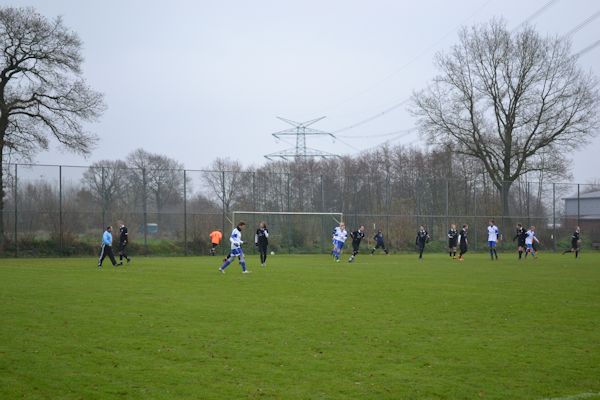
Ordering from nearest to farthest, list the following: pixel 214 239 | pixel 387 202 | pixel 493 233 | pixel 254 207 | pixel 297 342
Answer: pixel 297 342
pixel 493 233
pixel 214 239
pixel 254 207
pixel 387 202

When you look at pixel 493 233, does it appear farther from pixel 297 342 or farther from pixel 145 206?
pixel 297 342

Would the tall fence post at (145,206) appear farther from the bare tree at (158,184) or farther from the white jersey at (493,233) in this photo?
the white jersey at (493,233)

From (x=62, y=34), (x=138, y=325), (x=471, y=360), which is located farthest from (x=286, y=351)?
(x=62, y=34)

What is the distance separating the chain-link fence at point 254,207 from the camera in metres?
42.5

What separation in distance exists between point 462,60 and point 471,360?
56314 mm

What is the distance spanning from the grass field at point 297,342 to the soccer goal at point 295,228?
95.5ft

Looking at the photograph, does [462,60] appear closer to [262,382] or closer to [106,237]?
[106,237]

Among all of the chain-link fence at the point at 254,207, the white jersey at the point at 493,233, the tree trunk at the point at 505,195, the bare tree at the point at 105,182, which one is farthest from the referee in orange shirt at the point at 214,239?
the tree trunk at the point at 505,195

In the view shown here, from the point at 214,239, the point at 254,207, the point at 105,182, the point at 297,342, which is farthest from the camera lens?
the point at 254,207

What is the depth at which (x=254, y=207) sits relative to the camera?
50.8 meters

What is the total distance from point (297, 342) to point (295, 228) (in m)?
40.0

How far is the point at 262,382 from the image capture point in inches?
336

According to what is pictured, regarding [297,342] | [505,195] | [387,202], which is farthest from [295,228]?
[297,342]

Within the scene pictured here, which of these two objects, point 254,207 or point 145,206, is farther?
point 254,207
